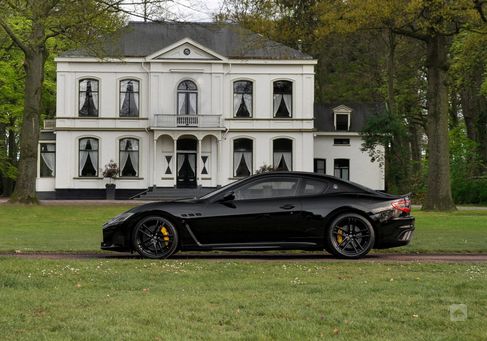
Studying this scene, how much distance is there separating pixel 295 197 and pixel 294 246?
30.1 inches

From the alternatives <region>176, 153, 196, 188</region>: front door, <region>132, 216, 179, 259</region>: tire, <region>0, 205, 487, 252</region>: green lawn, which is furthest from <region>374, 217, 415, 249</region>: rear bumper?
<region>176, 153, 196, 188</region>: front door

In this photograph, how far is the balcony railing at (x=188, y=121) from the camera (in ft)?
150

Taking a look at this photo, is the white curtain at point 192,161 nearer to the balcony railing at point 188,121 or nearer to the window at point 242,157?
the balcony railing at point 188,121

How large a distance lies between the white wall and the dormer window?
0.83 meters

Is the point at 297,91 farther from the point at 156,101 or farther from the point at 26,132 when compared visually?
the point at 26,132

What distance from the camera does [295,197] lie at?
10711mm

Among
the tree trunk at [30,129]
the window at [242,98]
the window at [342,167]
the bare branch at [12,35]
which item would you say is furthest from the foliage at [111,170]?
the window at [342,167]

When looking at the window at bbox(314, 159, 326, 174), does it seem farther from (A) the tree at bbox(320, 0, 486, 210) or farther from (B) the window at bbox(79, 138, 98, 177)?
(A) the tree at bbox(320, 0, 486, 210)

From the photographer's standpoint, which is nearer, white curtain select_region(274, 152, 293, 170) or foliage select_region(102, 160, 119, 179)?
foliage select_region(102, 160, 119, 179)

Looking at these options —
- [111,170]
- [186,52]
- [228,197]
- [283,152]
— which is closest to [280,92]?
[283,152]

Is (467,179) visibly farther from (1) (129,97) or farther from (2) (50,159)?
(2) (50,159)

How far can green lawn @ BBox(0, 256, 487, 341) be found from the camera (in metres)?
5.30

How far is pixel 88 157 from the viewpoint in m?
46.5

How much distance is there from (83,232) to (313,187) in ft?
29.9
